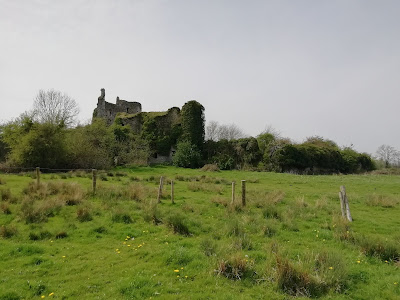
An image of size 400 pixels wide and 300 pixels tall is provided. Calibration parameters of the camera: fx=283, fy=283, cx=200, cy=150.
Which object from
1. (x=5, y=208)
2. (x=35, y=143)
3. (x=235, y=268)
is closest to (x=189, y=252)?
(x=235, y=268)

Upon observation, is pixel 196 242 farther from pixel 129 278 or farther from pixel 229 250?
pixel 129 278

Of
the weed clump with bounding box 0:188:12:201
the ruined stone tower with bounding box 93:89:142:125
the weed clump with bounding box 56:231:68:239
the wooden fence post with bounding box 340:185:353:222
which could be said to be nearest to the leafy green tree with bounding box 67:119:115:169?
the ruined stone tower with bounding box 93:89:142:125

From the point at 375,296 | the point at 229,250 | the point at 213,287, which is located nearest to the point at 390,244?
the point at 375,296

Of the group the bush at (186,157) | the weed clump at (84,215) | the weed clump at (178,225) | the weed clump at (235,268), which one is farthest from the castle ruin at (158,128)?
the weed clump at (235,268)

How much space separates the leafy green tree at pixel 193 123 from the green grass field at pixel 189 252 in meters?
31.3

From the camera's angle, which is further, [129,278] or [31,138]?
[31,138]

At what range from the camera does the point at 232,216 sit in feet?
37.5

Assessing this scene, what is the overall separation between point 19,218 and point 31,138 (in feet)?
69.4

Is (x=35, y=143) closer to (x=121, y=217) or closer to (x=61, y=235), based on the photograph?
(x=121, y=217)

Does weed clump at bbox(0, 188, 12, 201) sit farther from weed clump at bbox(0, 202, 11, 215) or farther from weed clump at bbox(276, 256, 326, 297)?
weed clump at bbox(276, 256, 326, 297)

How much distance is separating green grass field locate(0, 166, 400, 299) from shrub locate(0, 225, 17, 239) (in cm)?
3

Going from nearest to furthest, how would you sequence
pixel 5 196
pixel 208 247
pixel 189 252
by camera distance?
pixel 189 252
pixel 208 247
pixel 5 196

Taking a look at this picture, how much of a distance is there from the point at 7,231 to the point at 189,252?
20.4 ft

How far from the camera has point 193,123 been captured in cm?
4500
